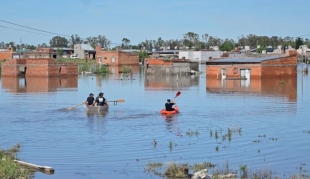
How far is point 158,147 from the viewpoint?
23.2 meters

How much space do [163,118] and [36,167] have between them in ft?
53.8

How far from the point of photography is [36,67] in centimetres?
8538

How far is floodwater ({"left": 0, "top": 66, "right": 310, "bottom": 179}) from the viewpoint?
65.0ft

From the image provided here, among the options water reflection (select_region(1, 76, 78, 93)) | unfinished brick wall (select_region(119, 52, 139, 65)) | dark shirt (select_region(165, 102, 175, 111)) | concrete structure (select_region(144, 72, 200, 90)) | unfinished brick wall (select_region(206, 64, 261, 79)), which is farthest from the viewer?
unfinished brick wall (select_region(119, 52, 139, 65))

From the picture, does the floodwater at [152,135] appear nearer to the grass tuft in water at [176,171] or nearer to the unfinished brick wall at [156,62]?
the grass tuft in water at [176,171]

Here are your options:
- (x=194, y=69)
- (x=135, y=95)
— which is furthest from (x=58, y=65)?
(x=135, y=95)

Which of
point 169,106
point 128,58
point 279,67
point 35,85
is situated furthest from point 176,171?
point 128,58

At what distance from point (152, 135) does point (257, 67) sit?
5371 cm

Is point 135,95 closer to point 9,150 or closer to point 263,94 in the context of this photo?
point 263,94

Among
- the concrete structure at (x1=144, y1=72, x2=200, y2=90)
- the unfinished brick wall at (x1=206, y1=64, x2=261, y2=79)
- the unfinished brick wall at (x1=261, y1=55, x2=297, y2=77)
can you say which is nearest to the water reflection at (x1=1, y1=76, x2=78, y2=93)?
the concrete structure at (x1=144, y1=72, x2=200, y2=90)

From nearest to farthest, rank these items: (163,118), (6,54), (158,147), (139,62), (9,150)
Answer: (9,150) < (158,147) < (163,118) < (6,54) < (139,62)

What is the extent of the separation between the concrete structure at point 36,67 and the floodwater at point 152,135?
39826 mm

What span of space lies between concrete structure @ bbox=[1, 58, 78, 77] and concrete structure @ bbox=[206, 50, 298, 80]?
2250 cm

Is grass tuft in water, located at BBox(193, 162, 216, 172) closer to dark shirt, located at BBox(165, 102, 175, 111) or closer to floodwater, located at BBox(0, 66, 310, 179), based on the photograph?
floodwater, located at BBox(0, 66, 310, 179)
